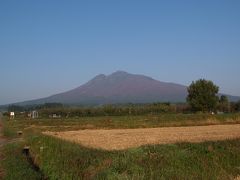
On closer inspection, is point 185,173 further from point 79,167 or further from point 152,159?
point 79,167

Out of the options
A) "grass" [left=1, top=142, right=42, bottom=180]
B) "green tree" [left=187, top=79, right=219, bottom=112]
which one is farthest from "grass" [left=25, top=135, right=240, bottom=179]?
"green tree" [left=187, top=79, right=219, bottom=112]

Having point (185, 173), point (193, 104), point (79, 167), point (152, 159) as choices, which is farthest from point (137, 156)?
point (193, 104)

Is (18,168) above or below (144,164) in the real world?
below

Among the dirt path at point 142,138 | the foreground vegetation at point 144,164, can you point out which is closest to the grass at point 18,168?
the foreground vegetation at point 144,164

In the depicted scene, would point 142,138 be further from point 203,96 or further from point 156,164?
point 203,96

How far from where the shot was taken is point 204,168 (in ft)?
38.5

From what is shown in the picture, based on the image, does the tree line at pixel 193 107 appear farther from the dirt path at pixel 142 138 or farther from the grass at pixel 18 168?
the grass at pixel 18 168

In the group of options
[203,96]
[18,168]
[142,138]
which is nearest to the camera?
[18,168]

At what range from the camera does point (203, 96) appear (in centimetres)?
8500

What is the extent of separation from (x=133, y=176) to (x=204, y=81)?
77.9m

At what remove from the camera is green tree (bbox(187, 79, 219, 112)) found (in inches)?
3339

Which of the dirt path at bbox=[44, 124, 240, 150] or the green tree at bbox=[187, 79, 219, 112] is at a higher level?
the green tree at bbox=[187, 79, 219, 112]

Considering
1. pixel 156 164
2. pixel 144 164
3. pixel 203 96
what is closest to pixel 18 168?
pixel 144 164

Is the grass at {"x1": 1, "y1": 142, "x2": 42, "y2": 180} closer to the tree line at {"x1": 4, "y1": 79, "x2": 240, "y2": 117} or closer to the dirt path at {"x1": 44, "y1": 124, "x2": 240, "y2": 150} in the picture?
the dirt path at {"x1": 44, "y1": 124, "x2": 240, "y2": 150}
